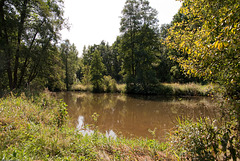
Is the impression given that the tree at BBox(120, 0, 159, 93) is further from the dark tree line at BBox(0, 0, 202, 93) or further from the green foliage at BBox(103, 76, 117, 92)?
the green foliage at BBox(103, 76, 117, 92)

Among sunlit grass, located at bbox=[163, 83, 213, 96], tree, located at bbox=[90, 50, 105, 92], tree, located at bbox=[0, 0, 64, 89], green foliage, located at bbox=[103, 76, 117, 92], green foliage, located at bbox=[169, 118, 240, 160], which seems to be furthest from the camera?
tree, located at bbox=[90, 50, 105, 92]

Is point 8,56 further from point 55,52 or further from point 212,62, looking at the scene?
point 212,62

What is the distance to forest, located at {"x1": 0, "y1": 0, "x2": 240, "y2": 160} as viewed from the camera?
7.88ft

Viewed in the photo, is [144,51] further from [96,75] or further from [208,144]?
[208,144]

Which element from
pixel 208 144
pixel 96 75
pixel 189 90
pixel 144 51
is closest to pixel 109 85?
pixel 96 75

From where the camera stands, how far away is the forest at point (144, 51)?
2.40m

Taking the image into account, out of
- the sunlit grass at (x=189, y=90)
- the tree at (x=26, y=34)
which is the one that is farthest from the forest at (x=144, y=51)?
the sunlit grass at (x=189, y=90)

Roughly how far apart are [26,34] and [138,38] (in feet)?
51.5

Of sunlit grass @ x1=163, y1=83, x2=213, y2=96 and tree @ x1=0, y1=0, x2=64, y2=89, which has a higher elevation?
tree @ x1=0, y1=0, x2=64, y2=89

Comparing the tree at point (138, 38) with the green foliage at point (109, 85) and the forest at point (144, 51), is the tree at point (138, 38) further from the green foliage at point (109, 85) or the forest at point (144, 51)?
the green foliage at point (109, 85)

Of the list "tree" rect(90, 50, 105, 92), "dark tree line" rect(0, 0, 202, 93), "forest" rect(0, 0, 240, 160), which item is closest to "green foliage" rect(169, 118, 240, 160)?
"forest" rect(0, 0, 240, 160)

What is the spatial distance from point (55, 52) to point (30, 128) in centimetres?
1045

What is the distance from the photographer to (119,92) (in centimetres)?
2339

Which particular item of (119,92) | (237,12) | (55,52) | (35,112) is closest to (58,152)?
(35,112)
